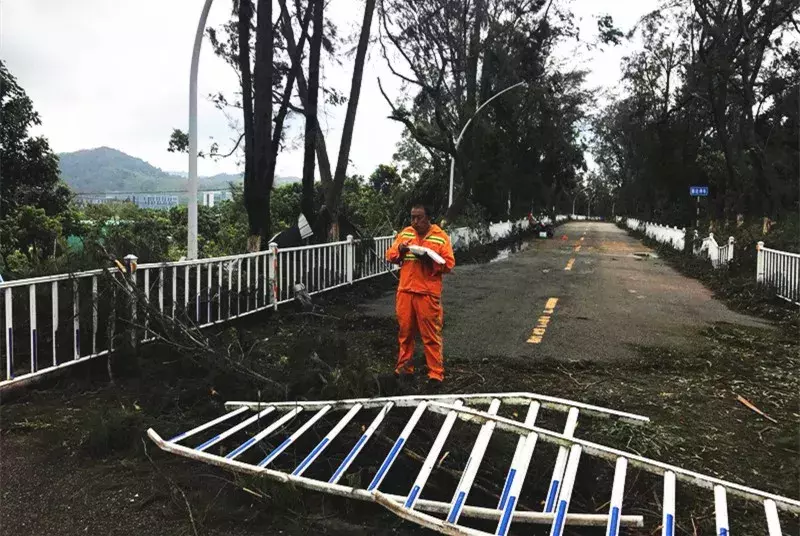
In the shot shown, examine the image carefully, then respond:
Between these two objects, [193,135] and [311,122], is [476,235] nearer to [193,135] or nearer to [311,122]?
[311,122]

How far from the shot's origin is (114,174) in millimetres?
119750

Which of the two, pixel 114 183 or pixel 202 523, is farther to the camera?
pixel 114 183

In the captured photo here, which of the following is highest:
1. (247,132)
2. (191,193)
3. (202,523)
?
(247,132)

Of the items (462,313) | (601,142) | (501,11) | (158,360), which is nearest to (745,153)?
(501,11)

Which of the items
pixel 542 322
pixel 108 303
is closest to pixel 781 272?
pixel 542 322

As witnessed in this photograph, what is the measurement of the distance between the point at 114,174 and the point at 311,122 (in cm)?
12140

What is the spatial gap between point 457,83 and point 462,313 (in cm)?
1757

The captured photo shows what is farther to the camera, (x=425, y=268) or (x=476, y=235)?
(x=476, y=235)

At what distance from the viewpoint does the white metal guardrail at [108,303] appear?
5.01 m

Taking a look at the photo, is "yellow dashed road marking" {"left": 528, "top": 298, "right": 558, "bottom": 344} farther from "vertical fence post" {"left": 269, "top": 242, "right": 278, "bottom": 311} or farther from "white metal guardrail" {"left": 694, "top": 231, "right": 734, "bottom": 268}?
"white metal guardrail" {"left": 694, "top": 231, "right": 734, "bottom": 268}

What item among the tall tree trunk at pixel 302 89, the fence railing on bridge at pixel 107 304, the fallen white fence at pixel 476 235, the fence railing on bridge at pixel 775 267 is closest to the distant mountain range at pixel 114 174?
the fallen white fence at pixel 476 235

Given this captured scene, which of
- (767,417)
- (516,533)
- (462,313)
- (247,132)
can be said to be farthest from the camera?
(247,132)

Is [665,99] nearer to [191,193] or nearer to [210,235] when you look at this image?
[210,235]

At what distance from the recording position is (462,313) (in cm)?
965
